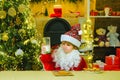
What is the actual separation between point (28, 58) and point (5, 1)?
0.73 metres

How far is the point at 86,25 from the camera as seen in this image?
3090 mm

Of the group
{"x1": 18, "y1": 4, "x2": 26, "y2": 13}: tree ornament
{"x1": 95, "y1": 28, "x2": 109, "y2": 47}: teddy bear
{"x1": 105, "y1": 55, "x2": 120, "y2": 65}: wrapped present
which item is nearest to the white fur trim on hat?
{"x1": 18, "y1": 4, "x2": 26, "y2": 13}: tree ornament

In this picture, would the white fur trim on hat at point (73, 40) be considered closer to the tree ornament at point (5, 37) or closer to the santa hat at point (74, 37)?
the santa hat at point (74, 37)

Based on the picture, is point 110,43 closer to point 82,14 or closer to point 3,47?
point 82,14

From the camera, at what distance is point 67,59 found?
343cm

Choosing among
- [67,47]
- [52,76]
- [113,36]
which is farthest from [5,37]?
[113,36]

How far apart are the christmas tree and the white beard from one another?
377 mm

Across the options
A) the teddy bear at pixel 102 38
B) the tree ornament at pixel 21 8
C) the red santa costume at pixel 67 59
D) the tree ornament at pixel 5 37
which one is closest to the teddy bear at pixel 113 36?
the teddy bear at pixel 102 38

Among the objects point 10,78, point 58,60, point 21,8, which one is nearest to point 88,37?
point 58,60

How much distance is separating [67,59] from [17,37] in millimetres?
691

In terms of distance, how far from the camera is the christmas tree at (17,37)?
362 cm

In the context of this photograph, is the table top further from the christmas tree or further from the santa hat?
the christmas tree

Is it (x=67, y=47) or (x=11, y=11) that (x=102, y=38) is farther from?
(x=11, y=11)

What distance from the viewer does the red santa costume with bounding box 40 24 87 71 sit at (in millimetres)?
3367
